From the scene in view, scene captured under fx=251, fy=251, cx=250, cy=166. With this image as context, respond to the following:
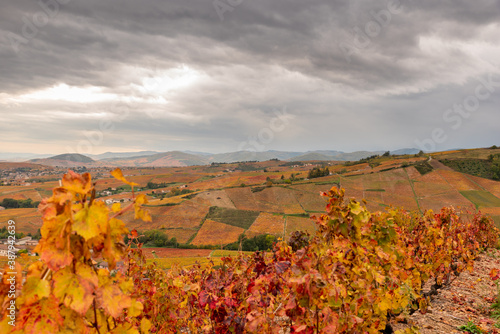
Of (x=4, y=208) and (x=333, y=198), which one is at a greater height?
(x=333, y=198)

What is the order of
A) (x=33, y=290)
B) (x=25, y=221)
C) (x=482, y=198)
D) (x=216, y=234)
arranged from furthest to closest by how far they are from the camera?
(x=25, y=221)
(x=216, y=234)
(x=482, y=198)
(x=33, y=290)

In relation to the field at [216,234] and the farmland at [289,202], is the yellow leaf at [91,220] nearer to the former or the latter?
the farmland at [289,202]

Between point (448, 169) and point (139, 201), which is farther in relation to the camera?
point (448, 169)

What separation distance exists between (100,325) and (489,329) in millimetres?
7155

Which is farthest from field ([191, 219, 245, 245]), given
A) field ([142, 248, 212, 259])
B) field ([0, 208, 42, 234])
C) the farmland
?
field ([0, 208, 42, 234])

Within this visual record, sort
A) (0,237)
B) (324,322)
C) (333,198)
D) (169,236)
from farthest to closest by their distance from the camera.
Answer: (169,236), (0,237), (333,198), (324,322)

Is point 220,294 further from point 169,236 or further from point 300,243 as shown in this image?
point 169,236

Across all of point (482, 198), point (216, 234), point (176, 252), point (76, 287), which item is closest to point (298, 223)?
point (216, 234)

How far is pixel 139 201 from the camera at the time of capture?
1.36 m

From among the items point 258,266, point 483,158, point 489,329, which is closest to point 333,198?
point 258,266

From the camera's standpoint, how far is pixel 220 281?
14.6 ft

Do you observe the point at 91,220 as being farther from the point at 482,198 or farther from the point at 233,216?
the point at 482,198

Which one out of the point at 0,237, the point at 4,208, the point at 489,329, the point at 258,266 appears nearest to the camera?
the point at 258,266

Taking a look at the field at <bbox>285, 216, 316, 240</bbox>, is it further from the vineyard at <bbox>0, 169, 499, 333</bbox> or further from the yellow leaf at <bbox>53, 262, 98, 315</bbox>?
the yellow leaf at <bbox>53, 262, 98, 315</bbox>
